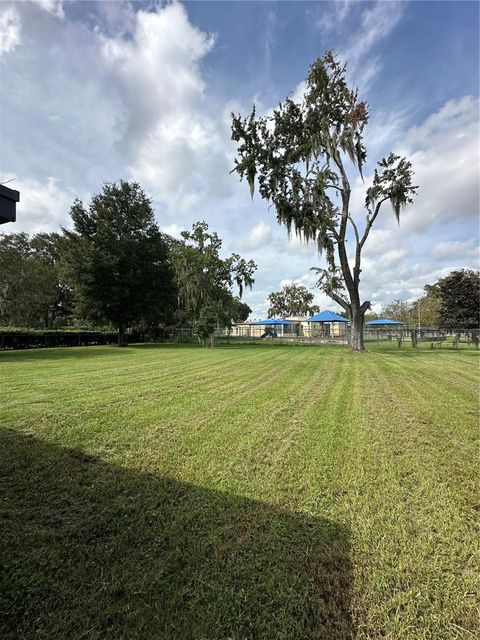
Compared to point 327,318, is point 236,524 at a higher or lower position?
lower

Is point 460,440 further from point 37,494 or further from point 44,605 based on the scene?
point 37,494

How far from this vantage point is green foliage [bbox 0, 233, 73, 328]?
23.5 meters

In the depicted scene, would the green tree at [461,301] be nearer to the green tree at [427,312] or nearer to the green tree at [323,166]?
the green tree at [427,312]

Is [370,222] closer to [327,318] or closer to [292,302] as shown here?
[327,318]

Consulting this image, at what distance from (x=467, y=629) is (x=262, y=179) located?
15459 millimetres

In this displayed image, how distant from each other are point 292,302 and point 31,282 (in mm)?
46333

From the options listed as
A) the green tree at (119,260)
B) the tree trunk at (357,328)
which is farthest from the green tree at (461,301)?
the green tree at (119,260)

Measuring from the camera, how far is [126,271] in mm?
20016

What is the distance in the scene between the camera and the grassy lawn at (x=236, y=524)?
1399mm

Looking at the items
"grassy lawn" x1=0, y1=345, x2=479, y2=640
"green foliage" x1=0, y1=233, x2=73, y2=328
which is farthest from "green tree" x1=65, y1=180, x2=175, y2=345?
"grassy lawn" x1=0, y1=345, x2=479, y2=640

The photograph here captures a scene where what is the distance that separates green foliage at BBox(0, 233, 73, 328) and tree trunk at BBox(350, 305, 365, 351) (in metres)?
17.4

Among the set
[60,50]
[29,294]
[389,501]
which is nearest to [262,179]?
[60,50]

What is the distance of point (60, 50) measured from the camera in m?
6.51

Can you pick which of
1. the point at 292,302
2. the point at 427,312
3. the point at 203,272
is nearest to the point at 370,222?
the point at 203,272
